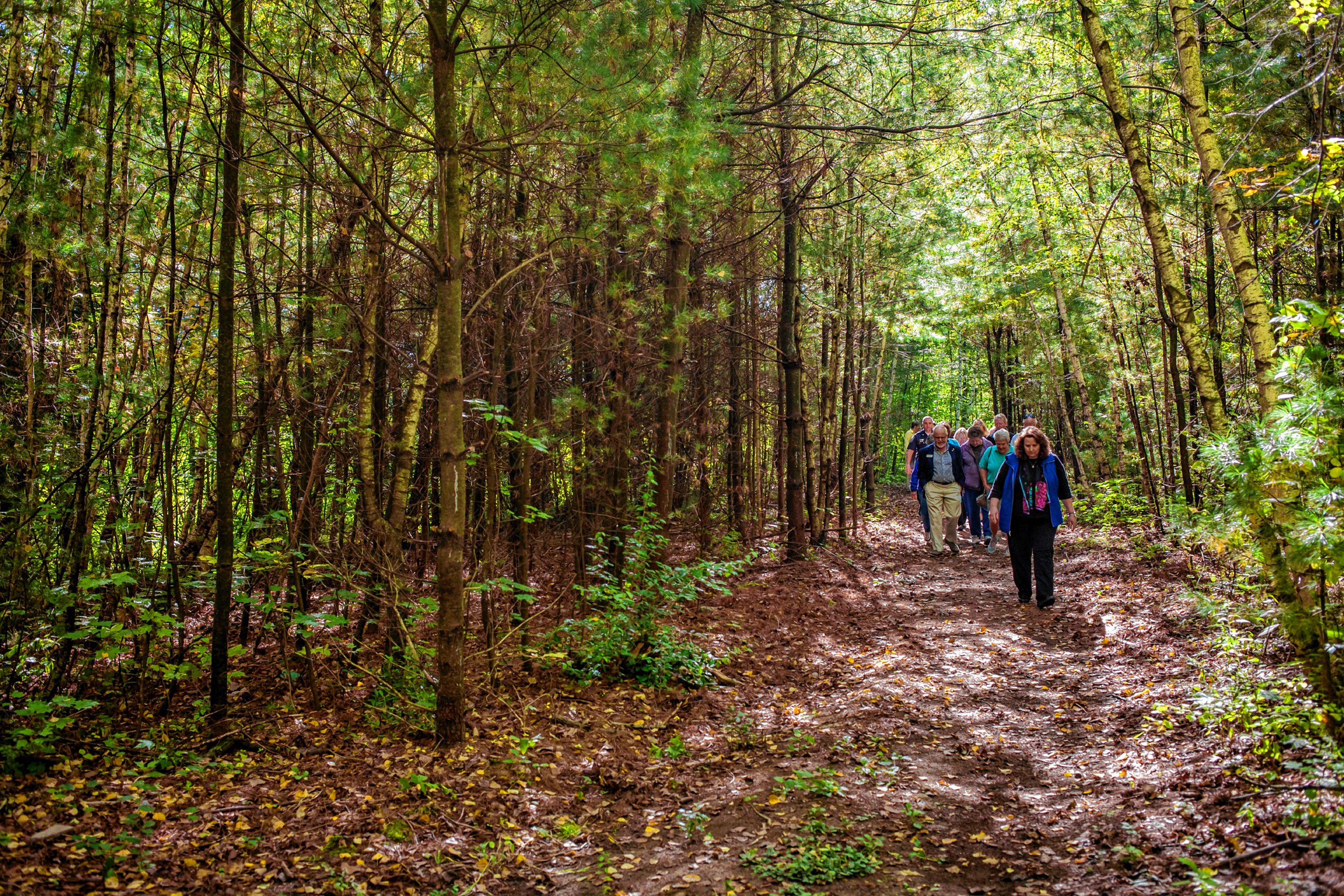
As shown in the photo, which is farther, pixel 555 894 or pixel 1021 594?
pixel 1021 594

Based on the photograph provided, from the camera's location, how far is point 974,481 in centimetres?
1354

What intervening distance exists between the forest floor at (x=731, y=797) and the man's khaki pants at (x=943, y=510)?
224 inches

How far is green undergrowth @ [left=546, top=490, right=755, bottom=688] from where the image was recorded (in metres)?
6.84

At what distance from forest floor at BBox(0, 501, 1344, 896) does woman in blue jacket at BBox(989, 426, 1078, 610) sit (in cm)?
158

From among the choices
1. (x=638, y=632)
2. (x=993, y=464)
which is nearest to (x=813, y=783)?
(x=638, y=632)

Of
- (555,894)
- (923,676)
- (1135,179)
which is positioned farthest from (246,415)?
(1135,179)

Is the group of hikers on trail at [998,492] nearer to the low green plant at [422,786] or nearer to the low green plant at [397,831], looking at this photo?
the low green plant at [422,786]

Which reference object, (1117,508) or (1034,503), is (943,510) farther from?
(1034,503)

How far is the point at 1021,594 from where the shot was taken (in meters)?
9.35

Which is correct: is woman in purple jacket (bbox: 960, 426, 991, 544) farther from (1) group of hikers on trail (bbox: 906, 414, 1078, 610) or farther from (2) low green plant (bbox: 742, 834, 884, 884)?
(2) low green plant (bbox: 742, 834, 884, 884)

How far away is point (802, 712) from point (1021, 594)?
4400 millimetres

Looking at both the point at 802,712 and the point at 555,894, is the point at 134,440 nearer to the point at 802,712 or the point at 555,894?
the point at 555,894

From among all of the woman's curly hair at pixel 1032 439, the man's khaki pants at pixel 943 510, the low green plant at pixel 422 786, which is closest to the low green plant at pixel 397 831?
the low green plant at pixel 422 786

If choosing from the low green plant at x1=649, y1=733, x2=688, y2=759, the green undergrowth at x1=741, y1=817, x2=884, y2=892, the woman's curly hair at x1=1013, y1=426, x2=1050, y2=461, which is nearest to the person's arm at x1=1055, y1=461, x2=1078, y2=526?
the woman's curly hair at x1=1013, y1=426, x2=1050, y2=461
